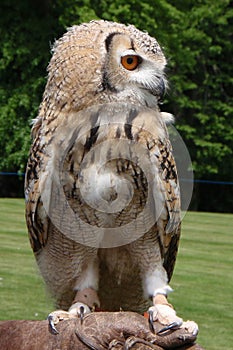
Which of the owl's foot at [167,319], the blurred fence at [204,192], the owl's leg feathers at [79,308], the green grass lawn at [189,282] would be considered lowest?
the blurred fence at [204,192]

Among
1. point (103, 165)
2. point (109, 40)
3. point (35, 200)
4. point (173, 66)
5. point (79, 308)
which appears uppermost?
point (109, 40)

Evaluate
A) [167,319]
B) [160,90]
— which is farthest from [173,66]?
[167,319]

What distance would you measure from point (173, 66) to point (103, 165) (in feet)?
63.8

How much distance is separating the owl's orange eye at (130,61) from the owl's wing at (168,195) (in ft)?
1.34

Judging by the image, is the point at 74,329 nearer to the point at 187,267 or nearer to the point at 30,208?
the point at 30,208

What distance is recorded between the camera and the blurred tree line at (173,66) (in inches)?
912

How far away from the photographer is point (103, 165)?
3.72 m

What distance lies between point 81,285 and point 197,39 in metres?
21.5

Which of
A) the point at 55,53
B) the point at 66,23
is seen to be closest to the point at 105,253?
the point at 55,53

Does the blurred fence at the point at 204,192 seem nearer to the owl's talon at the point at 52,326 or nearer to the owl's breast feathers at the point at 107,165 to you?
the owl's breast feathers at the point at 107,165

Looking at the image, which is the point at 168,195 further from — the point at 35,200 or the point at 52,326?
the point at 52,326

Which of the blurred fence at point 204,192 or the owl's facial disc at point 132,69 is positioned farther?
the blurred fence at point 204,192

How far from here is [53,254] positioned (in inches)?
159

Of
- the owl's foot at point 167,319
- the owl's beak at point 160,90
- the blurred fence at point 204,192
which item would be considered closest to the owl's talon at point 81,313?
the owl's foot at point 167,319
